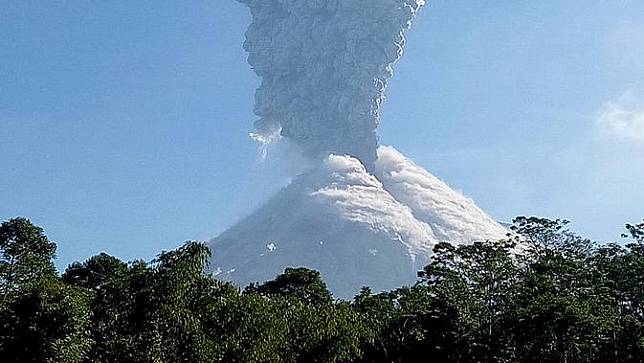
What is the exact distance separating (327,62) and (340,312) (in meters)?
47.4

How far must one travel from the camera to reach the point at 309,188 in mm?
80875

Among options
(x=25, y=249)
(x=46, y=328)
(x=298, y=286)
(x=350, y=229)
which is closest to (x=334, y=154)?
(x=350, y=229)

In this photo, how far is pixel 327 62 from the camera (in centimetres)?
7312

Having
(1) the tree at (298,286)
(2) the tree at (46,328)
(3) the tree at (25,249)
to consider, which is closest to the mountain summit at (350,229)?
(1) the tree at (298,286)

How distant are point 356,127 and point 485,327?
43.5m

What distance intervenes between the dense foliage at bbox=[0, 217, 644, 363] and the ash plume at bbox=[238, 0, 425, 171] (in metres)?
30.8

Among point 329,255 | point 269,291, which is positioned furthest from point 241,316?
point 329,255

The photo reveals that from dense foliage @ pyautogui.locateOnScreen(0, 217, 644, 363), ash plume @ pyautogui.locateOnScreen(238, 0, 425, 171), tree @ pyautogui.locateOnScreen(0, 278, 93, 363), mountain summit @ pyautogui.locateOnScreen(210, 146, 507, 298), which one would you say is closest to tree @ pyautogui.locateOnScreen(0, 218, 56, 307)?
dense foliage @ pyautogui.locateOnScreen(0, 217, 644, 363)

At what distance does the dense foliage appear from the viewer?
19.7 meters

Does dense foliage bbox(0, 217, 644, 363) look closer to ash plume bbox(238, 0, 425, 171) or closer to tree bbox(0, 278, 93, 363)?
tree bbox(0, 278, 93, 363)

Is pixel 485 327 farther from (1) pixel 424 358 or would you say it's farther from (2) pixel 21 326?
(2) pixel 21 326

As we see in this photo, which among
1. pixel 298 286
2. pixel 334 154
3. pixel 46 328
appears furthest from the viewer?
pixel 334 154

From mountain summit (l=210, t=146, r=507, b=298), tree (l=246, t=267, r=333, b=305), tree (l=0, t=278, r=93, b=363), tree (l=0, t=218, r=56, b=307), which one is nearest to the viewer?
tree (l=0, t=278, r=93, b=363)

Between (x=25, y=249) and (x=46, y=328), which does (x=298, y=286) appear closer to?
(x=25, y=249)
